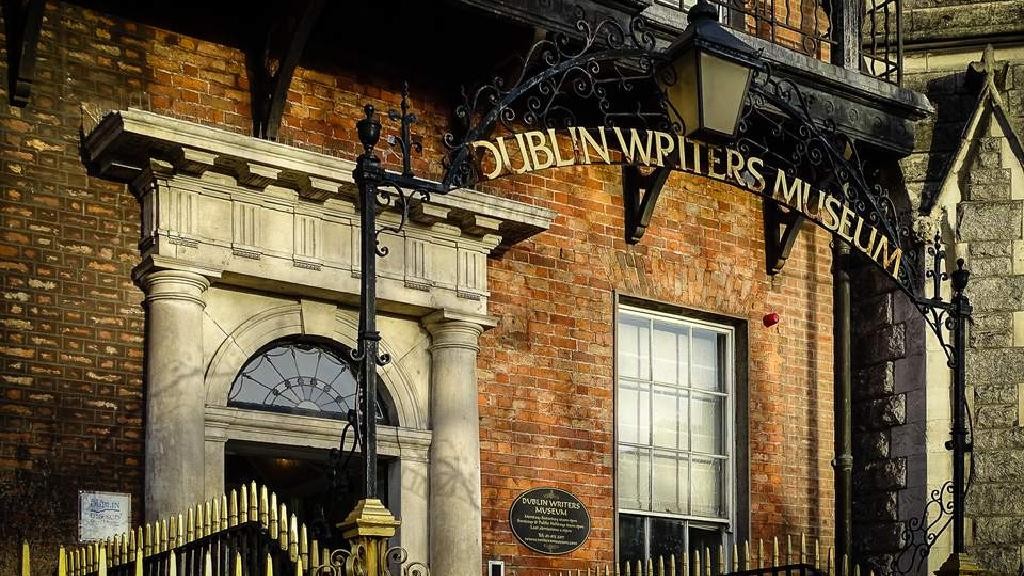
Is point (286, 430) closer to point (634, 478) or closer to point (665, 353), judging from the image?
point (634, 478)

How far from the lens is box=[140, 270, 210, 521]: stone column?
9059mm

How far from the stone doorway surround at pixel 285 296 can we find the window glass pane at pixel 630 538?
1593 millimetres

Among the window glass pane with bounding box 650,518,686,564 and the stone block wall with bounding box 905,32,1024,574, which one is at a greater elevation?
the stone block wall with bounding box 905,32,1024,574

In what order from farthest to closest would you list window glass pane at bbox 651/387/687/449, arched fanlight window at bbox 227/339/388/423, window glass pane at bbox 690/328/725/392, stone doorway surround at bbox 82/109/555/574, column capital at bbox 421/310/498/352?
window glass pane at bbox 690/328/725/392 → window glass pane at bbox 651/387/687/449 → column capital at bbox 421/310/498/352 → arched fanlight window at bbox 227/339/388/423 → stone doorway surround at bbox 82/109/555/574

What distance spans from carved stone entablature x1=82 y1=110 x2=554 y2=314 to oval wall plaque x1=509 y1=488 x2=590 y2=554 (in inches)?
55.0

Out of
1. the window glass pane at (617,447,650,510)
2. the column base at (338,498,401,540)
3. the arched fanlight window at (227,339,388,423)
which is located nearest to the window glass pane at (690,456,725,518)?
the window glass pane at (617,447,650,510)

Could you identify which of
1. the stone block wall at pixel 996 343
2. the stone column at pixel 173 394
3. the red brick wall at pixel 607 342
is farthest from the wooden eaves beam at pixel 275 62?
the stone block wall at pixel 996 343

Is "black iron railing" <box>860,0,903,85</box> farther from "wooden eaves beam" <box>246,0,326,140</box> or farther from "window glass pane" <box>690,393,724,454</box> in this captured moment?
"wooden eaves beam" <box>246,0,326,140</box>

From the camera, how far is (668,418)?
12.1 m

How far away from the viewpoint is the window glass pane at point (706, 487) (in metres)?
12.1

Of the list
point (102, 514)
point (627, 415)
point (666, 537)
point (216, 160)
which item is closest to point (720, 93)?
point (216, 160)

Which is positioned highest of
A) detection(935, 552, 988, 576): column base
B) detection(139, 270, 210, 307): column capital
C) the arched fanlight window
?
detection(139, 270, 210, 307): column capital

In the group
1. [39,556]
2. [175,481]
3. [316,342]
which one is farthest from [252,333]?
[39,556]

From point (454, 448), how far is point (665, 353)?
2.40 m
